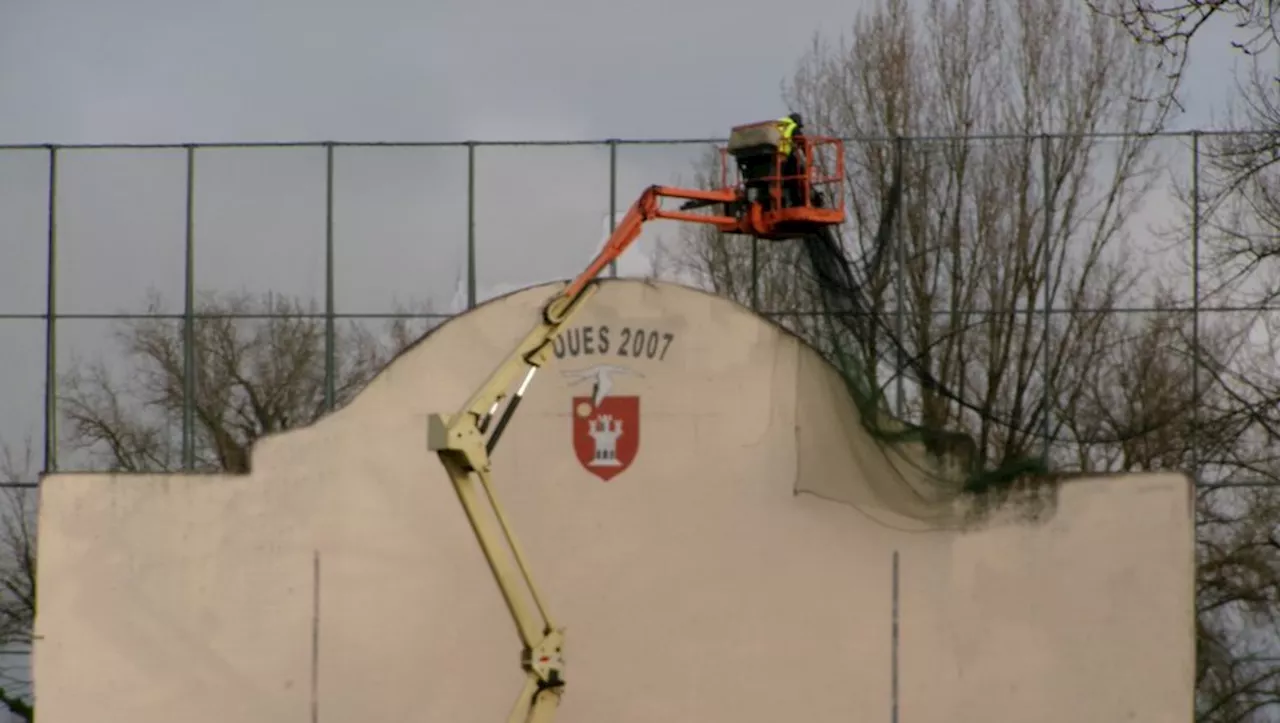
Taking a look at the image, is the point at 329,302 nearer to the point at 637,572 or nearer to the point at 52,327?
the point at 52,327

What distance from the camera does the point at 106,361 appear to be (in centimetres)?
2200

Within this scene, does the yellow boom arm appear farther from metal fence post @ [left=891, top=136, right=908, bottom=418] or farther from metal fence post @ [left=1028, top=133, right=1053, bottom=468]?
metal fence post @ [left=1028, top=133, right=1053, bottom=468]

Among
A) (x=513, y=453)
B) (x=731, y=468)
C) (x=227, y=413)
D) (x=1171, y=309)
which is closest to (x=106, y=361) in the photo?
(x=227, y=413)

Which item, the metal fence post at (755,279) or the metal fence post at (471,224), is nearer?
the metal fence post at (755,279)

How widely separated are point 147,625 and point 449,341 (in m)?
3.98

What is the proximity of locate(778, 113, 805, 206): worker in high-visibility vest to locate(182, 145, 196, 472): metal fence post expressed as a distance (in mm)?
6413

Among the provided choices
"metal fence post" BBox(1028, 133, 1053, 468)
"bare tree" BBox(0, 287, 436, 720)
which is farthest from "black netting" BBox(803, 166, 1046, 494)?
"bare tree" BBox(0, 287, 436, 720)

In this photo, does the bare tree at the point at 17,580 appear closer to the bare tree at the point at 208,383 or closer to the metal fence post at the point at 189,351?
the bare tree at the point at 208,383

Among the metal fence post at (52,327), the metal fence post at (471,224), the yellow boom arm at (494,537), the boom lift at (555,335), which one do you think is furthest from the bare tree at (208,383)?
the yellow boom arm at (494,537)

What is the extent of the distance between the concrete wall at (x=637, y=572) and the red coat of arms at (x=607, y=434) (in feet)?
0.23

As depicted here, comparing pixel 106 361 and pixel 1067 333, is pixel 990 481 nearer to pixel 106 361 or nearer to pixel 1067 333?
pixel 1067 333

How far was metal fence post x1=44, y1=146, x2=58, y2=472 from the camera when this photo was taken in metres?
21.8

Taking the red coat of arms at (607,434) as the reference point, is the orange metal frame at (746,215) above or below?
above

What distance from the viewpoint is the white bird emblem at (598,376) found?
67.2 ft
